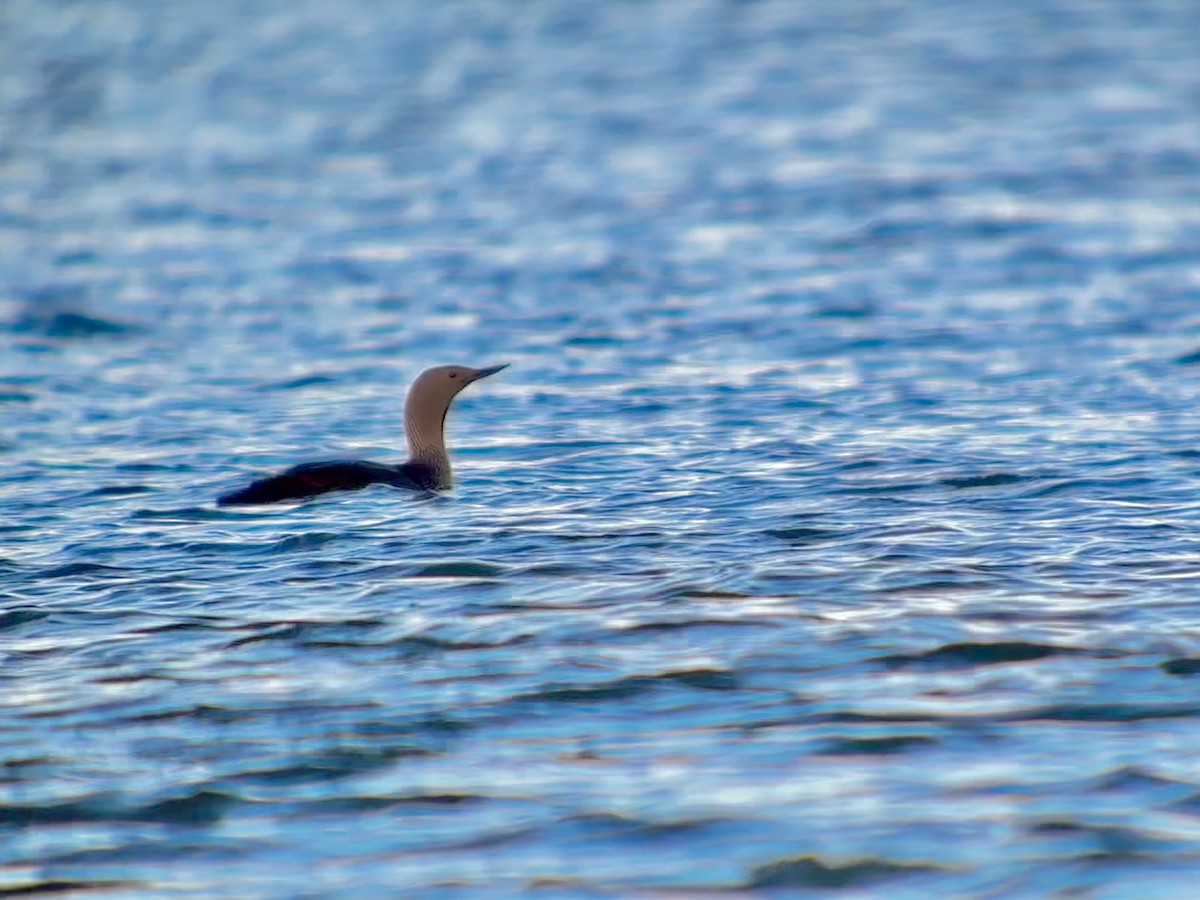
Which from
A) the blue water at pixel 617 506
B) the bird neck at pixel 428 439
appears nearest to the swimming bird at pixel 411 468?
the bird neck at pixel 428 439

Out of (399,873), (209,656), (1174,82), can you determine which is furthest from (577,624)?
(1174,82)

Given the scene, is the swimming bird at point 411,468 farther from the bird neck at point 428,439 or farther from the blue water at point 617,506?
the blue water at point 617,506

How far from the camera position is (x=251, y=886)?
638cm

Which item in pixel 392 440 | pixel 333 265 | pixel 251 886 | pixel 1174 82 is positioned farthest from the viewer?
pixel 1174 82

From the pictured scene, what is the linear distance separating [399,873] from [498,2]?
3425 centimetres

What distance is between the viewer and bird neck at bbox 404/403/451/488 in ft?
38.9

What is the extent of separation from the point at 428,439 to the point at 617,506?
1.40m

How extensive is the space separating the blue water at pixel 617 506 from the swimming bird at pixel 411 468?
0.15m

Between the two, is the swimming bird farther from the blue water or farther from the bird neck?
the blue water

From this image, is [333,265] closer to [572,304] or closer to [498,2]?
[572,304]

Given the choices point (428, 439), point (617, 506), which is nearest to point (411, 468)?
point (428, 439)

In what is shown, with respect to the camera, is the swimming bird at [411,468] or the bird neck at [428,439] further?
the bird neck at [428,439]

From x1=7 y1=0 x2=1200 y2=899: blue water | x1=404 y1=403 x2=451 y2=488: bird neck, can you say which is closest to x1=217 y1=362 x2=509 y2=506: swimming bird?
x1=404 y1=403 x2=451 y2=488: bird neck

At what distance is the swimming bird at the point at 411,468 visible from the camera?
11.0 m
